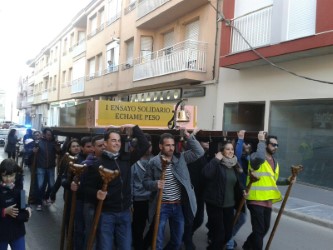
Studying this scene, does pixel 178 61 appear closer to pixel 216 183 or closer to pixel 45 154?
pixel 45 154

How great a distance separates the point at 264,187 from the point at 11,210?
10.3ft

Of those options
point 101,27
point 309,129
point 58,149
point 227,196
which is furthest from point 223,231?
point 101,27

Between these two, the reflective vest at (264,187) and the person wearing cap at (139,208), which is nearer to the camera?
the reflective vest at (264,187)

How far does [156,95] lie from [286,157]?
8.89 metres

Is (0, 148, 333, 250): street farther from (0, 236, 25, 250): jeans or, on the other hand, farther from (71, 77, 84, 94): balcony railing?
Result: (71, 77, 84, 94): balcony railing

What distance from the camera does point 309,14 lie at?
11148 millimetres

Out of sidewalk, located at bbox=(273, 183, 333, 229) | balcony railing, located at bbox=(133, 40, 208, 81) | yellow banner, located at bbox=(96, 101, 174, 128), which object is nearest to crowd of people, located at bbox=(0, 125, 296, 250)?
yellow banner, located at bbox=(96, 101, 174, 128)

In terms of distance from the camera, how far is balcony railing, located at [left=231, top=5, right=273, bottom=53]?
1246cm

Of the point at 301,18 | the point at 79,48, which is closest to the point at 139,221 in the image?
the point at 301,18

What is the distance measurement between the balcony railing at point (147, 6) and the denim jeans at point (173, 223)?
14.2 meters

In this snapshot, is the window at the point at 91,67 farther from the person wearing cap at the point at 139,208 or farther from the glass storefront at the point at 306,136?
the person wearing cap at the point at 139,208

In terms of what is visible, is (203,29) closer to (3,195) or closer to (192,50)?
(192,50)

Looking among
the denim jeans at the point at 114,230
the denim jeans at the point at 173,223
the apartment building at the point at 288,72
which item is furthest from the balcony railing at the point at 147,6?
the denim jeans at the point at 114,230

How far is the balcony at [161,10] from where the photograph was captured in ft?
54.5
